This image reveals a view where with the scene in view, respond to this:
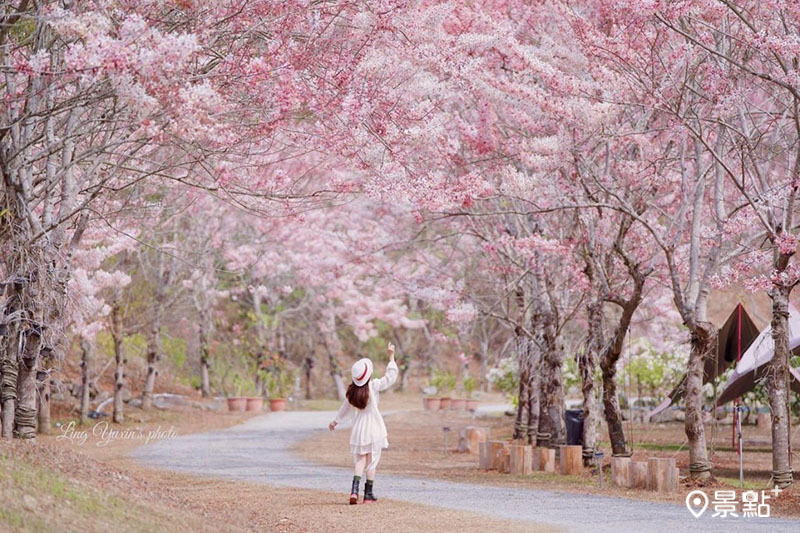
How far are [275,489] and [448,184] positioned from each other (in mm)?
4407

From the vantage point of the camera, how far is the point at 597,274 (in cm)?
1473

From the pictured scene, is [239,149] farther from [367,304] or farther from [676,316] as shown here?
[367,304]

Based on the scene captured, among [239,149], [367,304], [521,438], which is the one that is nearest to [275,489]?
[239,149]

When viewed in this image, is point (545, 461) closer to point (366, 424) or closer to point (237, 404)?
point (366, 424)

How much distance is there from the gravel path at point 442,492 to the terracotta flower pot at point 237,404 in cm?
783

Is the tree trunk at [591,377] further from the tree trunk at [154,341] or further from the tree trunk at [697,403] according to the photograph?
the tree trunk at [154,341]

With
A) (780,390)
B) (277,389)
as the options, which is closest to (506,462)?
(780,390)

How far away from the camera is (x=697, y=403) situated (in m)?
13.1

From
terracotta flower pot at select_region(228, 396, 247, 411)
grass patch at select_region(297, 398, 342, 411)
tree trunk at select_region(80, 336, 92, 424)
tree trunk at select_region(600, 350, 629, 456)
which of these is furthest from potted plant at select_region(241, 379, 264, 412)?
tree trunk at select_region(600, 350, 629, 456)

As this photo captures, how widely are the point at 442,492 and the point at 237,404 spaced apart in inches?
703

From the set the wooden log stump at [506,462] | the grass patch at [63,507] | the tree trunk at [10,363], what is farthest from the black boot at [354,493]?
the wooden log stump at [506,462]

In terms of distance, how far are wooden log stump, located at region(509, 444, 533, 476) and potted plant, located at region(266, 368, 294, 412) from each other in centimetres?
1731

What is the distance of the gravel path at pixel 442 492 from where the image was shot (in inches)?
366

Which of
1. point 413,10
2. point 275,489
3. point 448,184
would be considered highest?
point 413,10
